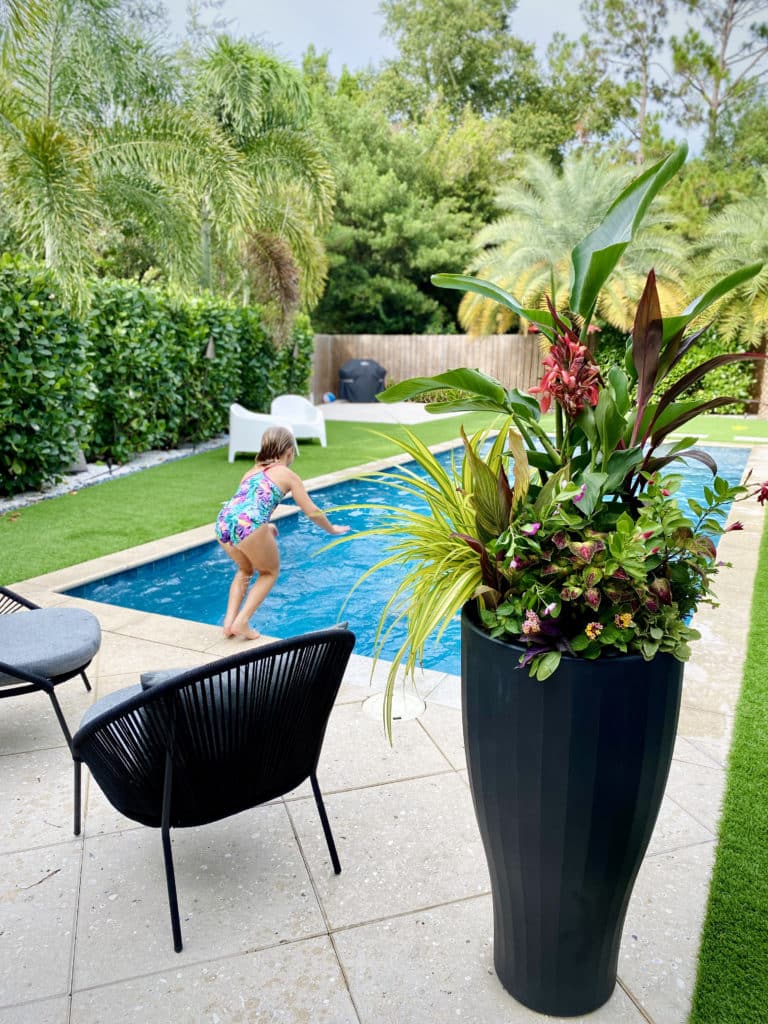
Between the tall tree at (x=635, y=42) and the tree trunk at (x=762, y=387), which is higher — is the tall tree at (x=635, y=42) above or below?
above

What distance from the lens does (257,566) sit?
15.1 ft

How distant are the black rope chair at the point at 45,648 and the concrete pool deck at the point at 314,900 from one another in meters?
0.34

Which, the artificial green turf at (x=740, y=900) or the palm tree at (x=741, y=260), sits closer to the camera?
the artificial green turf at (x=740, y=900)

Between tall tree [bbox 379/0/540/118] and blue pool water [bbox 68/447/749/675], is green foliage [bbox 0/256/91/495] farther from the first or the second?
tall tree [bbox 379/0/540/118]

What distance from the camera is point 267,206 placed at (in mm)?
13359

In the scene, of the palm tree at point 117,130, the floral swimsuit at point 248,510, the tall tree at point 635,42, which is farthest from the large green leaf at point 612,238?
the tall tree at point 635,42

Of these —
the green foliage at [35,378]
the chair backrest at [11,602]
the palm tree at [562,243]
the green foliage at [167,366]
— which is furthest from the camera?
the palm tree at [562,243]

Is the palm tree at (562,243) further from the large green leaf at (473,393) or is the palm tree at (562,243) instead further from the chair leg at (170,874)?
the chair leg at (170,874)

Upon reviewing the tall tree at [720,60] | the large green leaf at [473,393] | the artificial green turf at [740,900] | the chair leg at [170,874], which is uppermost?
the tall tree at [720,60]

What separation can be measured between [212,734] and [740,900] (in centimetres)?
158

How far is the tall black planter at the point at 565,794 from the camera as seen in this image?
1622mm

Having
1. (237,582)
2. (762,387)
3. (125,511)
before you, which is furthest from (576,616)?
(762,387)

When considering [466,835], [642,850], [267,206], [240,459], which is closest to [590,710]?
[642,850]

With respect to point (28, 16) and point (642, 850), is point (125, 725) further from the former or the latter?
point (28, 16)
